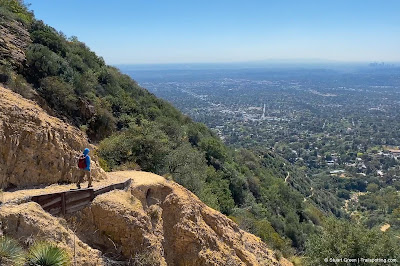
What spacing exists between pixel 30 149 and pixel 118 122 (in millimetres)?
18758

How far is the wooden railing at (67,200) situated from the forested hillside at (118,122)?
597 centimetres

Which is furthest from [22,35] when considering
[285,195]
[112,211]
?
[285,195]

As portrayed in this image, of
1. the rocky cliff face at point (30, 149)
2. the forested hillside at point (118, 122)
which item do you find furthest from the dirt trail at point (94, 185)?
the forested hillside at point (118, 122)

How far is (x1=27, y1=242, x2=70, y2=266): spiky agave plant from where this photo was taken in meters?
6.94

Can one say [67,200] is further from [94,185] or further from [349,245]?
[349,245]

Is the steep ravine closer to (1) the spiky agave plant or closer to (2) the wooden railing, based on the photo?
(2) the wooden railing

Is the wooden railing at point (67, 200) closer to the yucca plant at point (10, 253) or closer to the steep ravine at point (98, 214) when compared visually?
the steep ravine at point (98, 214)

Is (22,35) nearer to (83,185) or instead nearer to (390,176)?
(83,185)

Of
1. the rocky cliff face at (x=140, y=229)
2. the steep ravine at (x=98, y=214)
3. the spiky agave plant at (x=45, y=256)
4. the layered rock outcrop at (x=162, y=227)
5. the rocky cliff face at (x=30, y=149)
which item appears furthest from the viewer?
the rocky cliff face at (x=30, y=149)

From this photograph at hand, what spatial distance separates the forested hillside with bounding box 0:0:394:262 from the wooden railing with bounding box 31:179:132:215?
5.97m

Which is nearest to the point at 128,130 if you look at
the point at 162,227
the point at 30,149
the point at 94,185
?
the point at 94,185

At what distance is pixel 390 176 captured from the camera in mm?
94812

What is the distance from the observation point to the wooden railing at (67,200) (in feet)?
29.8

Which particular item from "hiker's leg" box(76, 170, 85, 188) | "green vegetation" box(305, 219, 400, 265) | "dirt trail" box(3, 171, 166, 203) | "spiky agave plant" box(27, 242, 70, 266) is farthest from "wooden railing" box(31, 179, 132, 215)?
"green vegetation" box(305, 219, 400, 265)
